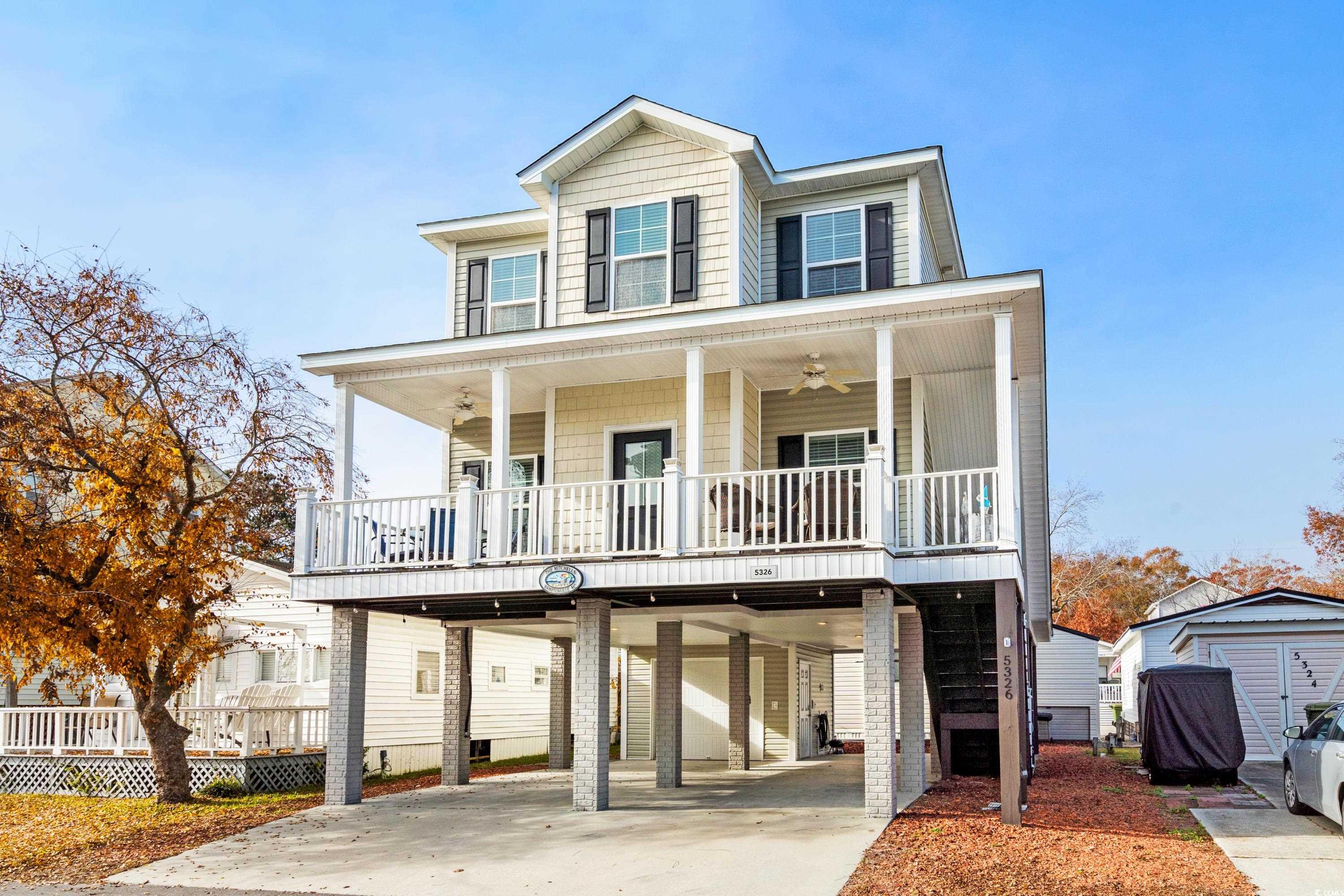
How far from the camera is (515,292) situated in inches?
756

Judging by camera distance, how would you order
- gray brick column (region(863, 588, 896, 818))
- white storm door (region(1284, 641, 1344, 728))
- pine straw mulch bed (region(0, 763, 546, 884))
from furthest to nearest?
white storm door (region(1284, 641, 1344, 728)), gray brick column (region(863, 588, 896, 818)), pine straw mulch bed (region(0, 763, 546, 884))

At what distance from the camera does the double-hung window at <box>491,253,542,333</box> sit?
19031mm

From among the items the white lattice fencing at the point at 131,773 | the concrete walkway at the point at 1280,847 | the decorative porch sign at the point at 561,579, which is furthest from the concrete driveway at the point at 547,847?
the concrete walkway at the point at 1280,847

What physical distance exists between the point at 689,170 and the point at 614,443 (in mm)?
4164

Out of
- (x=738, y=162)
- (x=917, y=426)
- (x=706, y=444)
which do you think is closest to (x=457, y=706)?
(x=706, y=444)

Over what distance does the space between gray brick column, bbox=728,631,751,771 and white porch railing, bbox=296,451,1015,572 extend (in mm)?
5588

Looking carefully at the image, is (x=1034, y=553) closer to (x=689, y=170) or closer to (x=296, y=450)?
(x=689, y=170)

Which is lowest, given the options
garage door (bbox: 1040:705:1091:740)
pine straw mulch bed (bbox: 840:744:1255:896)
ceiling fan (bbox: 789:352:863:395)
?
garage door (bbox: 1040:705:1091:740)

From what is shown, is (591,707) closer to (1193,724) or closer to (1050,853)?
(1050,853)

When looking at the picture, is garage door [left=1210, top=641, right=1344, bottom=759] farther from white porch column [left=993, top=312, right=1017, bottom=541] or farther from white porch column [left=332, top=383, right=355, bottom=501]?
white porch column [left=332, top=383, right=355, bottom=501]

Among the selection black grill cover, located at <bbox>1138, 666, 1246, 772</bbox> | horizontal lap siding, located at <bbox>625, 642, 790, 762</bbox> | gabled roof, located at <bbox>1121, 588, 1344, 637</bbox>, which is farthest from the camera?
horizontal lap siding, located at <bbox>625, 642, 790, 762</bbox>

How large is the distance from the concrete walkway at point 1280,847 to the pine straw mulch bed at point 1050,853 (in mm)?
182

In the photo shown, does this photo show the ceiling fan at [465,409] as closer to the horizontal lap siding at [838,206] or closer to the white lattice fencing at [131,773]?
the horizontal lap siding at [838,206]

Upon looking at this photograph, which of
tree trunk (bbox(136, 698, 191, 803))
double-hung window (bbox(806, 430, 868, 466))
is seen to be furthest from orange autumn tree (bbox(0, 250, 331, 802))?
double-hung window (bbox(806, 430, 868, 466))
